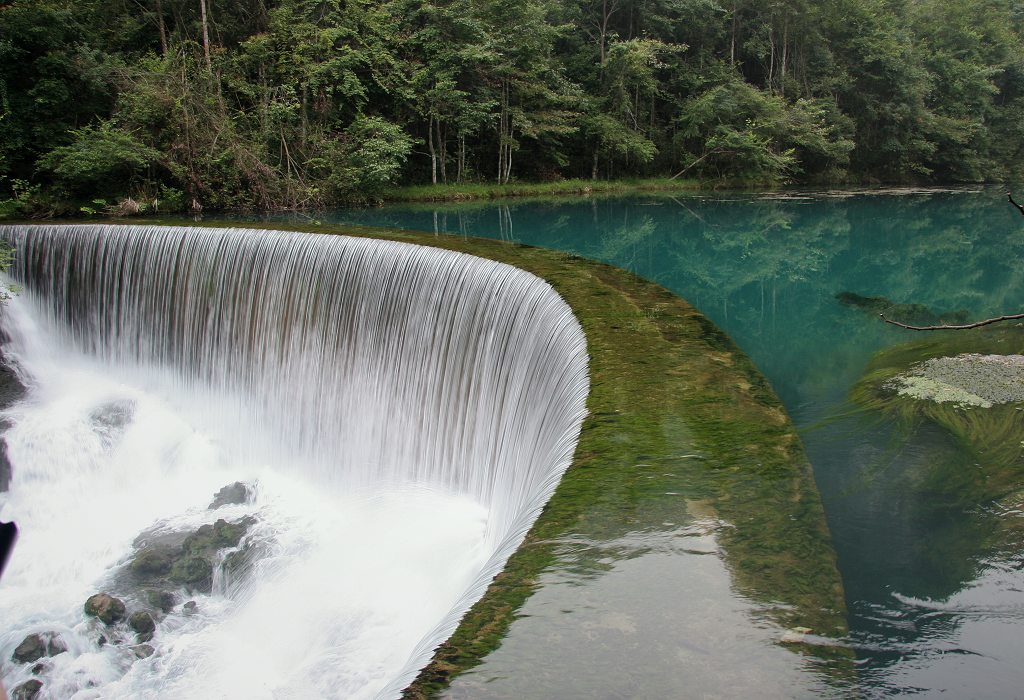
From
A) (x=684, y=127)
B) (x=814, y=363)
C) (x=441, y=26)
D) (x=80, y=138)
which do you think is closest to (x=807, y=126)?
(x=684, y=127)

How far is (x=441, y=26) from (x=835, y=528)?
18.4 m

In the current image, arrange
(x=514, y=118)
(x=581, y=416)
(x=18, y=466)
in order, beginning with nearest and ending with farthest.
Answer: (x=581, y=416)
(x=18, y=466)
(x=514, y=118)

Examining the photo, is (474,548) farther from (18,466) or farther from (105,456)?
(18,466)

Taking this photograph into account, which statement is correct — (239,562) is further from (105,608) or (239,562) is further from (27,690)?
(27,690)

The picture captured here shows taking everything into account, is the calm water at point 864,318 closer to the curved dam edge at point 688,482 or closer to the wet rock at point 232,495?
the curved dam edge at point 688,482

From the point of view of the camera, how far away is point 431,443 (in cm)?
701

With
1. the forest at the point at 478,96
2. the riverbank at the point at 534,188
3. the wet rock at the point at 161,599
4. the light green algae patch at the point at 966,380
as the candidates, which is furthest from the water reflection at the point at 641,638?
the riverbank at the point at 534,188

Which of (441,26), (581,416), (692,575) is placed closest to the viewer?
(692,575)

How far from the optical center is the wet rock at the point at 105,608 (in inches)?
236

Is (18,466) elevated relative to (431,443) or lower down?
lower down

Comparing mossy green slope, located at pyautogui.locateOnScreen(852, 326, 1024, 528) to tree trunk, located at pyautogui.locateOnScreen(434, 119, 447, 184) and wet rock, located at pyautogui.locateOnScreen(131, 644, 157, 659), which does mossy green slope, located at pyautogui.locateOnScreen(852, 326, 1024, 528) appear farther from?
tree trunk, located at pyautogui.locateOnScreen(434, 119, 447, 184)

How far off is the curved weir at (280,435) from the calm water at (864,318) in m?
1.75

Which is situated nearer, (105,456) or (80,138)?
(105,456)

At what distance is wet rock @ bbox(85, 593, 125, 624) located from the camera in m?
6.00
